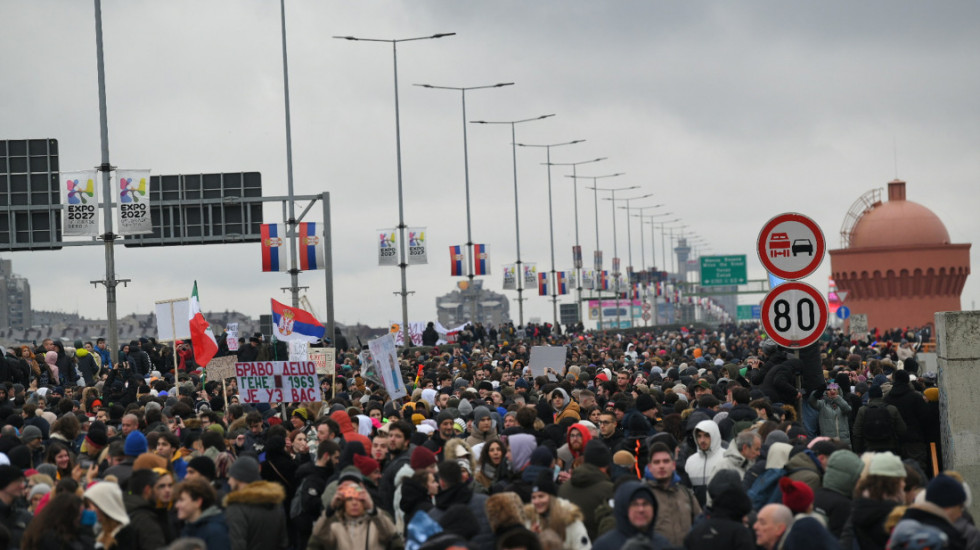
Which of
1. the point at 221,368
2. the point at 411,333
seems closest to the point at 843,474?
the point at 221,368

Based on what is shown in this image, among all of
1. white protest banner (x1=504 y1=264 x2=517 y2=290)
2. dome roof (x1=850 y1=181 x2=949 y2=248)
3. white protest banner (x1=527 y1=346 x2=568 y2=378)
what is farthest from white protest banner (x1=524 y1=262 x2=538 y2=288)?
white protest banner (x1=527 y1=346 x2=568 y2=378)

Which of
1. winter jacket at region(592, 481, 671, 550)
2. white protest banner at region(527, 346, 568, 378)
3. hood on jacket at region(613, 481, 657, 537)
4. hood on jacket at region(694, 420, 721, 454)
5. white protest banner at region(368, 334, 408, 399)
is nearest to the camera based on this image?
winter jacket at region(592, 481, 671, 550)

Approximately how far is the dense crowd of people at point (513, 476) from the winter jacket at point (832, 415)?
24 mm

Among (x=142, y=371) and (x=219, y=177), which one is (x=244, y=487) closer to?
(x=142, y=371)

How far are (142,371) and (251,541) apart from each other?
20.3m

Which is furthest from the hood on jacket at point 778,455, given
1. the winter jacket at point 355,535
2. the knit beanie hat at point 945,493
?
the winter jacket at point 355,535

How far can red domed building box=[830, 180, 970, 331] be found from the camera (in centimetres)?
8719

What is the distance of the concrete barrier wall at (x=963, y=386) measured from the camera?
544 inches

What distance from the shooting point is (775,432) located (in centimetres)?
1159

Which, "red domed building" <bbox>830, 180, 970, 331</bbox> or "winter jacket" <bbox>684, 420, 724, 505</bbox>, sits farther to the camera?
"red domed building" <bbox>830, 180, 970, 331</bbox>

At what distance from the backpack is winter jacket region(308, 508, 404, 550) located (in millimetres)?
6598

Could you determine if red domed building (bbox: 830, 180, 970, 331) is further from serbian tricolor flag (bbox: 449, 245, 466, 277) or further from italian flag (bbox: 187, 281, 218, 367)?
italian flag (bbox: 187, 281, 218, 367)

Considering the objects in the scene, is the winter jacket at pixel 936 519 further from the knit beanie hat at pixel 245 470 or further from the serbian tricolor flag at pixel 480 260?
the serbian tricolor flag at pixel 480 260

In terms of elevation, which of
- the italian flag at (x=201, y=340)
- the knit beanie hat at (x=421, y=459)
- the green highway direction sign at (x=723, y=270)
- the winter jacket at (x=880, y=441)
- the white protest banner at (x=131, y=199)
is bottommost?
the winter jacket at (x=880, y=441)
